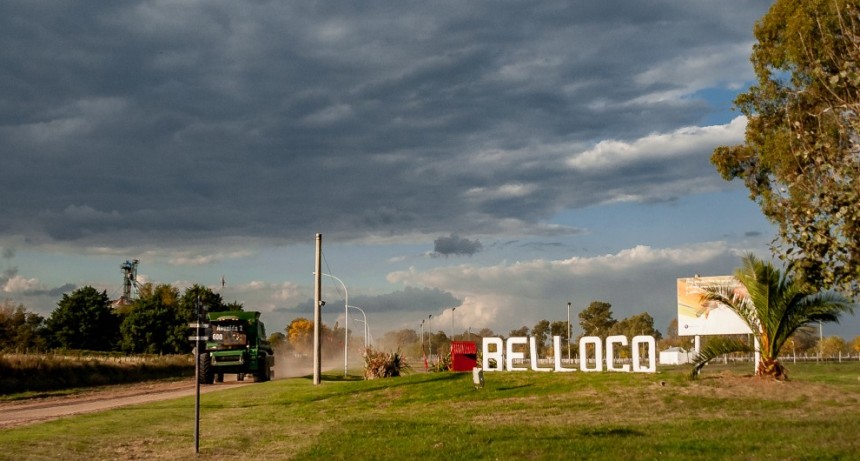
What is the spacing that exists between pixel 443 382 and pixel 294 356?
89.5 meters

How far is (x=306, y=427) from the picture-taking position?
2306cm

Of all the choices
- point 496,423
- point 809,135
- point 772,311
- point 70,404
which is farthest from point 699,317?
point 809,135

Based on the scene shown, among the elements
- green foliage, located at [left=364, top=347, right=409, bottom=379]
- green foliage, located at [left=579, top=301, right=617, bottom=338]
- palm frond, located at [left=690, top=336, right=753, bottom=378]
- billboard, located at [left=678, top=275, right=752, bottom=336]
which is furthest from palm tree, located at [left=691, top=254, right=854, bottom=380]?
green foliage, located at [left=579, top=301, right=617, bottom=338]

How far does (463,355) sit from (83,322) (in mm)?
72357

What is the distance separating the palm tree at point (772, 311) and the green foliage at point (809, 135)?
2.47 metres

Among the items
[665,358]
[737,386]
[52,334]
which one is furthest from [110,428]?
[665,358]

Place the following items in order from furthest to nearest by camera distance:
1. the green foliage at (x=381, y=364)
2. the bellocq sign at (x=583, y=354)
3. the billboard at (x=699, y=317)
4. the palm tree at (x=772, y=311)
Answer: the billboard at (x=699, y=317), the green foliage at (x=381, y=364), the bellocq sign at (x=583, y=354), the palm tree at (x=772, y=311)

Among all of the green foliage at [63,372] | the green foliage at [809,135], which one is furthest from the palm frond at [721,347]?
the green foliage at [63,372]

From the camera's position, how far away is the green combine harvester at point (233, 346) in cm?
4709

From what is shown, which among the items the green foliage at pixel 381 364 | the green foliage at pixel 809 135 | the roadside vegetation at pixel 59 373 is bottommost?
the roadside vegetation at pixel 59 373

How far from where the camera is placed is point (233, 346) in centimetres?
4750

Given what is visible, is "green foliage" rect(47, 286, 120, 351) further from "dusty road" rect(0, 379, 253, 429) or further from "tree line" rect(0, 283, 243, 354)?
"dusty road" rect(0, 379, 253, 429)

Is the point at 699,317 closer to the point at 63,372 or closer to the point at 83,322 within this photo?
the point at 63,372

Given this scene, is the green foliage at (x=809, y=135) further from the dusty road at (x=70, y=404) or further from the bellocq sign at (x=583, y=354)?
the dusty road at (x=70, y=404)
